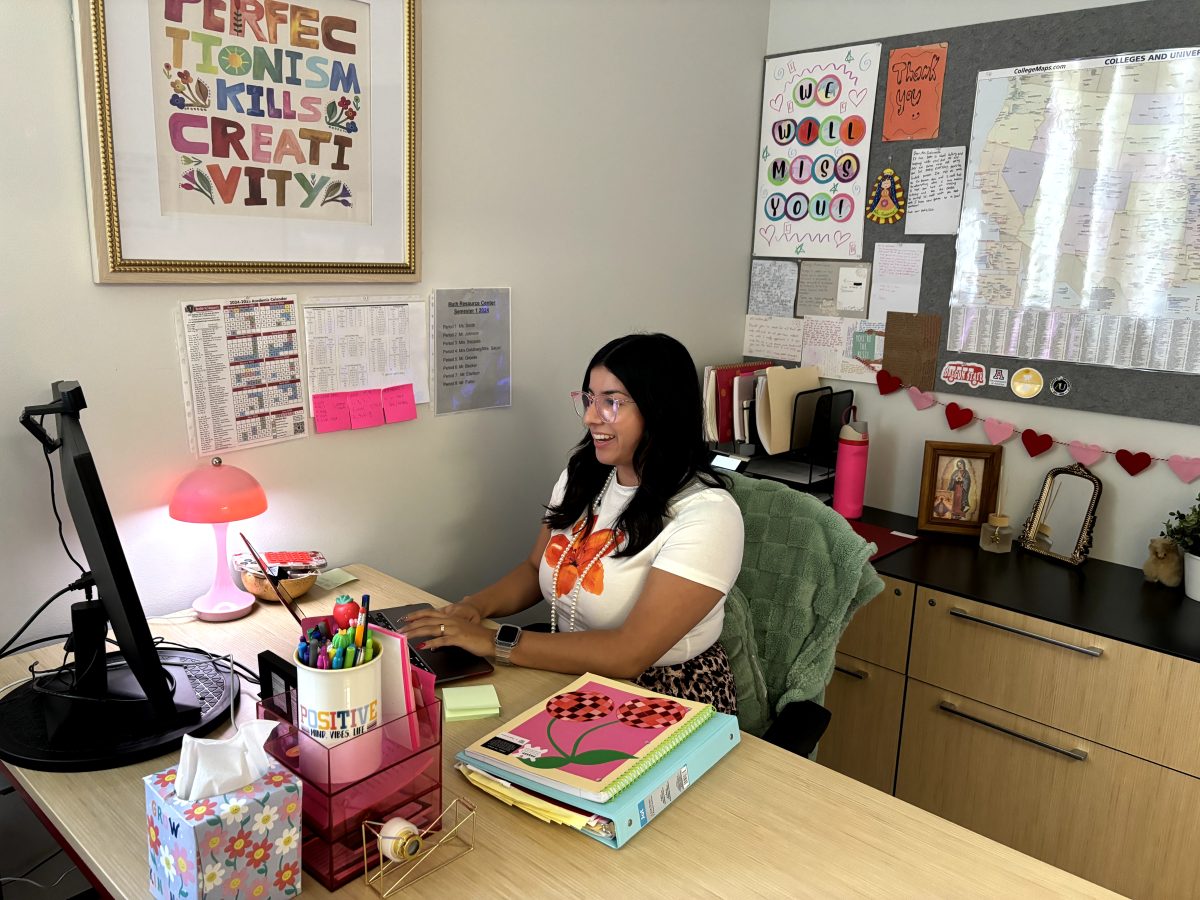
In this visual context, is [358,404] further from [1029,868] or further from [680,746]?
[1029,868]

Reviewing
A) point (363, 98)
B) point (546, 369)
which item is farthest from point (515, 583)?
point (363, 98)

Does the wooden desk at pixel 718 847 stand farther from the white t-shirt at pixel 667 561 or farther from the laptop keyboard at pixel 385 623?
the white t-shirt at pixel 667 561

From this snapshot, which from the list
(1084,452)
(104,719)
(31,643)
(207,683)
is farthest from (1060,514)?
(31,643)

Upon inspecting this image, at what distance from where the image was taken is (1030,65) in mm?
2354

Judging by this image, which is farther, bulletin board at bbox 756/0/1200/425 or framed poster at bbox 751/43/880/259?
framed poster at bbox 751/43/880/259

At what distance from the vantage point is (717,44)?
8.82 feet

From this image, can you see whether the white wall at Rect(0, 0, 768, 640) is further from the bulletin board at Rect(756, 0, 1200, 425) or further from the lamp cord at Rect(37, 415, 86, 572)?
the bulletin board at Rect(756, 0, 1200, 425)

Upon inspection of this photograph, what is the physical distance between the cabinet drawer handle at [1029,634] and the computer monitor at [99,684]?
1.62m

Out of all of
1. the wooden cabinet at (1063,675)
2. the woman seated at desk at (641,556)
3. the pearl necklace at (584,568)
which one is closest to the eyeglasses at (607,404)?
the woman seated at desk at (641,556)

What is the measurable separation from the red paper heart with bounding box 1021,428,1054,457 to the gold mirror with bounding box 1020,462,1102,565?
0.07 meters

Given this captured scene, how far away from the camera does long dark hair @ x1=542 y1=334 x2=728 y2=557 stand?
5.46 feet

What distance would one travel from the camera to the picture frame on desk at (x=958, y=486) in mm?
2470

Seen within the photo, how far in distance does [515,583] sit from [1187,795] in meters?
1.49

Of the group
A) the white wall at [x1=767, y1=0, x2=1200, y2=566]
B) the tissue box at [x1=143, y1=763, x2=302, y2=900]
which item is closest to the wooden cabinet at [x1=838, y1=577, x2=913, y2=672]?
the white wall at [x1=767, y1=0, x2=1200, y2=566]
